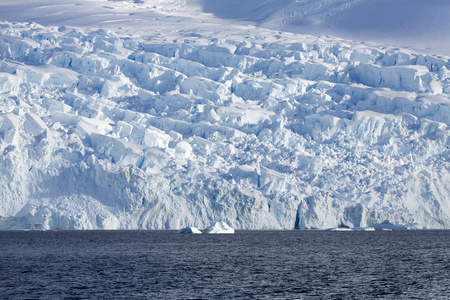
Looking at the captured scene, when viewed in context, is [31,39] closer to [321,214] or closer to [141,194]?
[141,194]

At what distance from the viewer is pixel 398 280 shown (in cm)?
3008

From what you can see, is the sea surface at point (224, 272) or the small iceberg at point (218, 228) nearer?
the sea surface at point (224, 272)

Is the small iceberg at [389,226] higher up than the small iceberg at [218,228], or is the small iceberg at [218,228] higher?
the small iceberg at [389,226]

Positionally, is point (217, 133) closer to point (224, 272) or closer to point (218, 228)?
point (218, 228)

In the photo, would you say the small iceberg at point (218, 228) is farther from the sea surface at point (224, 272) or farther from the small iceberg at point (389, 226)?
the small iceberg at point (389, 226)

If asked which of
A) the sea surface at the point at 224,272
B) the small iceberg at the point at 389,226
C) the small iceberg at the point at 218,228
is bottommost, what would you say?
the sea surface at the point at 224,272

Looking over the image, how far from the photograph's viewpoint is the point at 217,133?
71.0m

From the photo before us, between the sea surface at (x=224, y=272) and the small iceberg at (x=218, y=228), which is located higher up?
the small iceberg at (x=218, y=228)

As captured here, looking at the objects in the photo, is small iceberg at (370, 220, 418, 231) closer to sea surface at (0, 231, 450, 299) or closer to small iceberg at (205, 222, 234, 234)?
sea surface at (0, 231, 450, 299)

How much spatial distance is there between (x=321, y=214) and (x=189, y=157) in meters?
13.9

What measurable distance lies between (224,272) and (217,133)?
3866 cm

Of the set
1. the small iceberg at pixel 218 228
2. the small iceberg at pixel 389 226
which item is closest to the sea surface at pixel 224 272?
the small iceberg at pixel 218 228

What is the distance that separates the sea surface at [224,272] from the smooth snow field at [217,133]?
10.6m

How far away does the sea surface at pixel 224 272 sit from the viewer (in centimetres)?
2622
